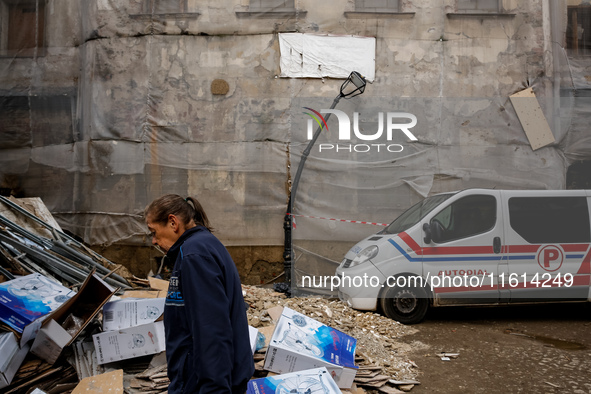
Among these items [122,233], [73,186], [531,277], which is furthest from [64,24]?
[531,277]

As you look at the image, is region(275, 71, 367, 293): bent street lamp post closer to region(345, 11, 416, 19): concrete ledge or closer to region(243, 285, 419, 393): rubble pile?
region(345, 11, 416, 19): concrete ledge

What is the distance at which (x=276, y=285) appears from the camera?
8602mm

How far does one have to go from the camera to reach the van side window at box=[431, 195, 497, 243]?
7.12 m

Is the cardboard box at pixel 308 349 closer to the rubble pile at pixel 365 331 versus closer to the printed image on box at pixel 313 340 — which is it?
the printed image on box at pixel 313 340

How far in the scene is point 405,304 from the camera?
23.4ft

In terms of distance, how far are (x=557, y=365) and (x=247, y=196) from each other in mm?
6062

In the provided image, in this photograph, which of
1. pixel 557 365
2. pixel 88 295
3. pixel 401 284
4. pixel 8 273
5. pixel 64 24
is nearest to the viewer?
pixel 88 295

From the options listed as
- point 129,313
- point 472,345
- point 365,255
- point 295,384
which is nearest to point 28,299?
point 129,313

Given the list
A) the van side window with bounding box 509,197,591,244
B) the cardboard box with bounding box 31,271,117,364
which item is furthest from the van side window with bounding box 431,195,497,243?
the cardboard box with bounding box 31,271,117,364

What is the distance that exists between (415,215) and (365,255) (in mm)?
1034

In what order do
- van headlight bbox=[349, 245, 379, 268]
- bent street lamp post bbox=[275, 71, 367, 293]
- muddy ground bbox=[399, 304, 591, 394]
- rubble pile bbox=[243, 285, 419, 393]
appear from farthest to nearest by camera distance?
bent street lamp post bbox=[275, 71, 367, 293]
van headlight bbox=[349, 245, 379, 268]
muddy ground bbox=[399, 304, 591, 394]
rubble pile bbox=[243, 285, 419, 393]

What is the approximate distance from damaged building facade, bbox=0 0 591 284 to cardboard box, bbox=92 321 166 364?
564 centimetres

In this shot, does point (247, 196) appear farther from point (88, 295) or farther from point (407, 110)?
point (88, 295)

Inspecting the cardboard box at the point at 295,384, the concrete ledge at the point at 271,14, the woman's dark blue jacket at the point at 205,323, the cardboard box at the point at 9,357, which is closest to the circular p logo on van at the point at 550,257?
the cardboard box at the point at 295,384
